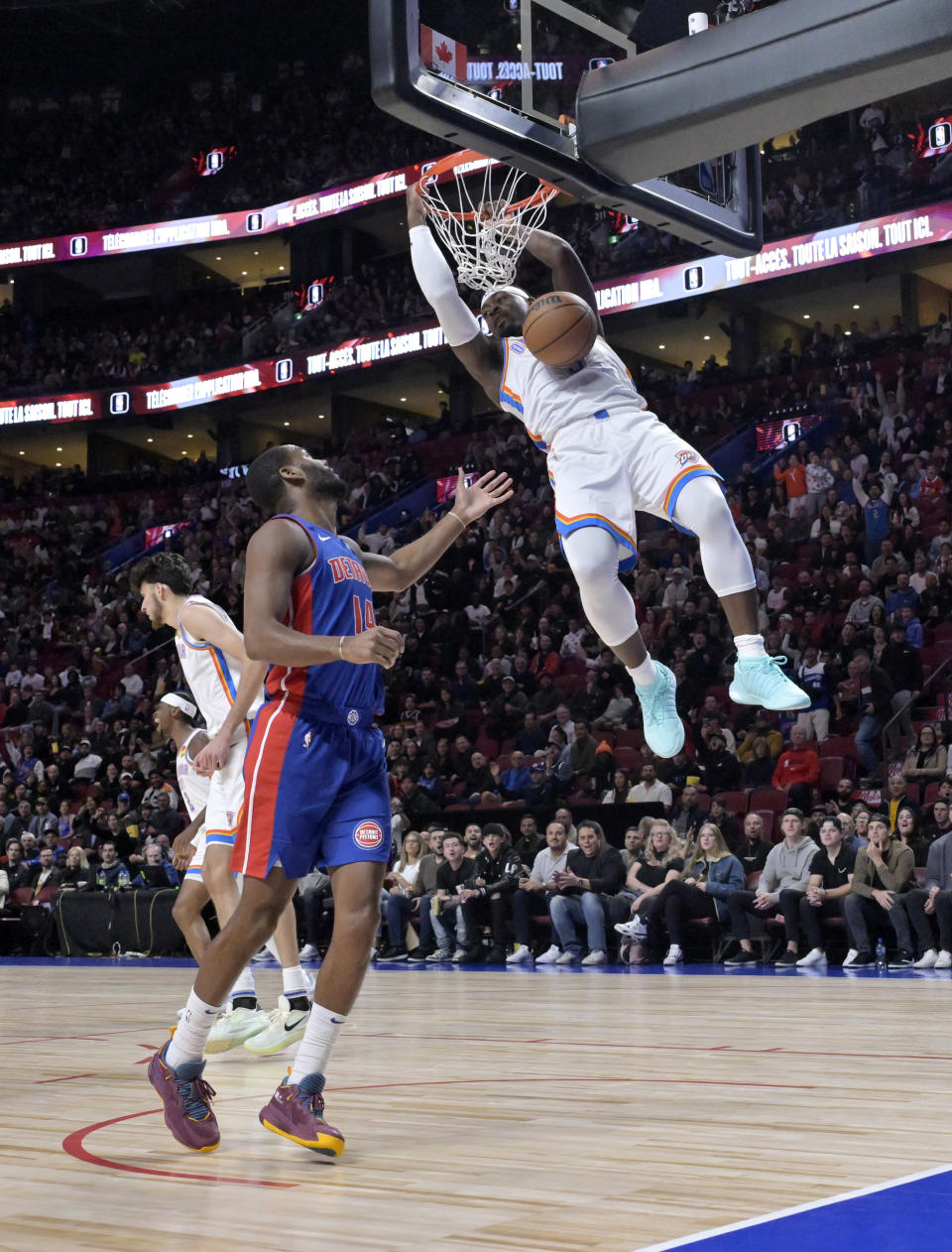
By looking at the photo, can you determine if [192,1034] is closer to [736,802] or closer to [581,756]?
[736,802]

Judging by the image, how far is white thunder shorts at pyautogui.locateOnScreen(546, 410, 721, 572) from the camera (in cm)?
484

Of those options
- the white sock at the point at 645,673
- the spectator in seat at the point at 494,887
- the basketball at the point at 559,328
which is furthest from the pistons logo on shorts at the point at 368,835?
the spectator in seat at the point at 494,887

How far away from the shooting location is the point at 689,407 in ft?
71.6

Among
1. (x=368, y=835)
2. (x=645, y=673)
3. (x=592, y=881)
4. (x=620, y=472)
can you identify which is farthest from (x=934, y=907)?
(x=368, y=835)

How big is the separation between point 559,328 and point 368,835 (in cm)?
185

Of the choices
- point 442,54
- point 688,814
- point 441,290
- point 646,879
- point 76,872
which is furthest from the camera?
point 76,872

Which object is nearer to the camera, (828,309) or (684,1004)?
(684,1004)

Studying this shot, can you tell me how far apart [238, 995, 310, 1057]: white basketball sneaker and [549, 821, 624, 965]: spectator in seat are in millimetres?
5706

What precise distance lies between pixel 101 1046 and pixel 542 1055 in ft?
7.21

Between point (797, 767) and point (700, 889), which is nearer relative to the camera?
point (700, 889)

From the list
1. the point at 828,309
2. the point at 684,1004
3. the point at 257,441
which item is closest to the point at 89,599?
the point at 257,441

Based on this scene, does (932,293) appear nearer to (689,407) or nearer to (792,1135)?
(689,407)

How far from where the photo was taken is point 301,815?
3.95 metres

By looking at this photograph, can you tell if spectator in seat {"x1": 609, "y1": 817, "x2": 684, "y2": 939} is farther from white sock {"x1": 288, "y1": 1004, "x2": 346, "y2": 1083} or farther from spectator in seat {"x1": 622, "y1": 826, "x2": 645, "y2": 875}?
white sock {"x1": 288, "y1": 1004, "x2": 346, "y2": 1083}
